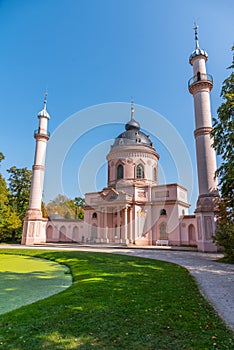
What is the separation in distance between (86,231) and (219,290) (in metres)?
28.0

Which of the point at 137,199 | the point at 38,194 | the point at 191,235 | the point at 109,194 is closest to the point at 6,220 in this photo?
the point at 38,194

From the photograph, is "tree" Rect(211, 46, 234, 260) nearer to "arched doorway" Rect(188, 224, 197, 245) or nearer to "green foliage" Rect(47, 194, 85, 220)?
"arched doorway" Rect(188, 224, 197, 245)

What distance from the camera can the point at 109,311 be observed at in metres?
4.09

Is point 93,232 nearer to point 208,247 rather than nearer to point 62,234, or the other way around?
point 62,234

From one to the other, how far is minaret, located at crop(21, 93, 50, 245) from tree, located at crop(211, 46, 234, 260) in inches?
872

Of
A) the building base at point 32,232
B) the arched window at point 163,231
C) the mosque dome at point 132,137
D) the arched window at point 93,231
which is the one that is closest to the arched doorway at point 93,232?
the arched window at point 93,231

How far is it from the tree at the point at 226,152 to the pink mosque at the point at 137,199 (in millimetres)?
5110

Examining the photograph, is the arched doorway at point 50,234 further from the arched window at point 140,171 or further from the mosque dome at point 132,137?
the mosque dome at point 132,137

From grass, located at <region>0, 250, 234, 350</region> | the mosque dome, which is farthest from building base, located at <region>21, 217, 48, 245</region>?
grass, located at <region>0, 250, 234, 350</region>

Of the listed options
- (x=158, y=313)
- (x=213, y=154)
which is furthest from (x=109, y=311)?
(x=213, y=154)

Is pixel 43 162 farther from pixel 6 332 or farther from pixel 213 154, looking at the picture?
pixel 6 332

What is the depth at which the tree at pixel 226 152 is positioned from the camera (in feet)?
31.8

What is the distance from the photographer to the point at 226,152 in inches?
423

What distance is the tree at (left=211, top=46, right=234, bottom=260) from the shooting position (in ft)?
31.8
